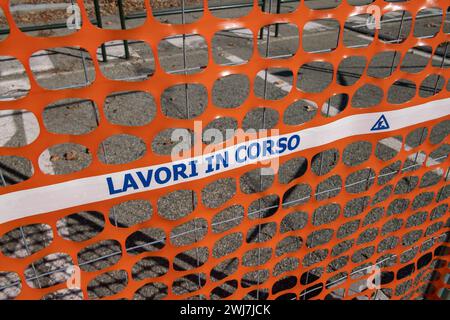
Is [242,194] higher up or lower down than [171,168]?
lower down

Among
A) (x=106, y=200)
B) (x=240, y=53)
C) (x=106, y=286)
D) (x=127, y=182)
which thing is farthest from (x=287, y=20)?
(x=240, y=53)

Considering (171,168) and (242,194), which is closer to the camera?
(171,168)

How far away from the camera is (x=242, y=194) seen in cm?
181

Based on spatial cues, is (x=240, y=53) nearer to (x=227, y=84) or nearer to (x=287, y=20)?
(x=227, y=84)

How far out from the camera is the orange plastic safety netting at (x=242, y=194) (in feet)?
4.35

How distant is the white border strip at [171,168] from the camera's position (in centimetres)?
136

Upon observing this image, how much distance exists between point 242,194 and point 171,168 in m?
0.43

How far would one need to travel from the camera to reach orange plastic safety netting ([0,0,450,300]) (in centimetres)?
133

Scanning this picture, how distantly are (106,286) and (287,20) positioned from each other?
218 cm

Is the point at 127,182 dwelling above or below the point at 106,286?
above

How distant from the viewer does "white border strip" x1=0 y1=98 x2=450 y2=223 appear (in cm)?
136

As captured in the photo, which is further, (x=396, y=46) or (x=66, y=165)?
(x=66, y=165)
